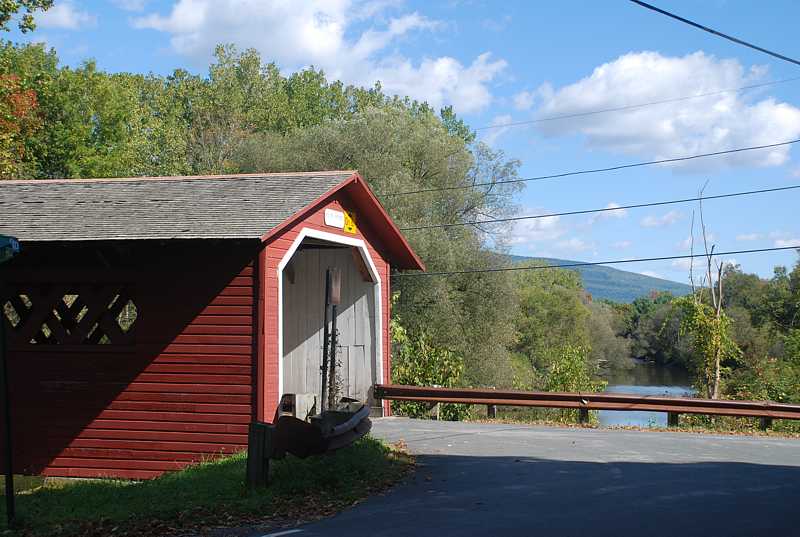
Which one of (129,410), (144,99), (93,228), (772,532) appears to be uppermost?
(144,99)

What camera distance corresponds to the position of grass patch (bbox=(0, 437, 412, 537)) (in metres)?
8.91

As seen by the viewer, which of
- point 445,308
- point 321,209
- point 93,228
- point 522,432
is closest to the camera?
point 93,228

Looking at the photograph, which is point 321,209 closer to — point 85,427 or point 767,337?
point 85,427

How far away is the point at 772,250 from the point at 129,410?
64.3 ft

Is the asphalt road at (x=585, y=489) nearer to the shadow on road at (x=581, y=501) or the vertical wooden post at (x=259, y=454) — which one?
the shadow on road at (x=581, y=501)

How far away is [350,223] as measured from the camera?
1717cm

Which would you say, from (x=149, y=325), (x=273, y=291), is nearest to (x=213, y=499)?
(x=273, y=291)

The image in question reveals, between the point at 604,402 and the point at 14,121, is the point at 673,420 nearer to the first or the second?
the point at 604,402

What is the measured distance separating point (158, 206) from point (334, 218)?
3.04 m

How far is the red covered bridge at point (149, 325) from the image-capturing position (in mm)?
14047

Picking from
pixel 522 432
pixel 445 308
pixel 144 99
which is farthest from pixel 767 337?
pixel 522 432

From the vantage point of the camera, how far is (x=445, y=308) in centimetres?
3425

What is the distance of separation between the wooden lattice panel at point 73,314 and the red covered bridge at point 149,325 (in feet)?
0.07

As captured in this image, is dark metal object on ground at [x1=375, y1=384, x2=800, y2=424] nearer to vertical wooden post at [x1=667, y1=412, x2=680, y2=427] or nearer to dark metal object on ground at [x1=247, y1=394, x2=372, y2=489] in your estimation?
vertical wooden post at [x1=667, y1=412, x2=680, y2=427]
